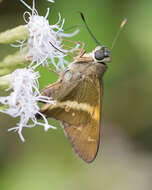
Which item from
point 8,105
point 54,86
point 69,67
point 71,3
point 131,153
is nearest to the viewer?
point 8,105

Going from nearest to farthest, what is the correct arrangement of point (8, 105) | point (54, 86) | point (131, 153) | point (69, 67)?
point (8, 105) → point (54, 86) → point (69, 67) → point (131, 153)

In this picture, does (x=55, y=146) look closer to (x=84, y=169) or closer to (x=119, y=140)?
(x=84, y=169)

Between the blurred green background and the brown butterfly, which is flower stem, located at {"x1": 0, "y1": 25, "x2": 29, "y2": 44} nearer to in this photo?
the brown butterfly

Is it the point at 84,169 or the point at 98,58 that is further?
the point at 84,169

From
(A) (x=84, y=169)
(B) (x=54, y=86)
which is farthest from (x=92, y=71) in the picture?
(A) (x=84, y=169)

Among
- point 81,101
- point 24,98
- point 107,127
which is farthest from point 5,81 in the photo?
point 107,127

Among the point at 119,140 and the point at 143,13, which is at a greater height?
the point at 143,13

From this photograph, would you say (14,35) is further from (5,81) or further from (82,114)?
(82,114)
